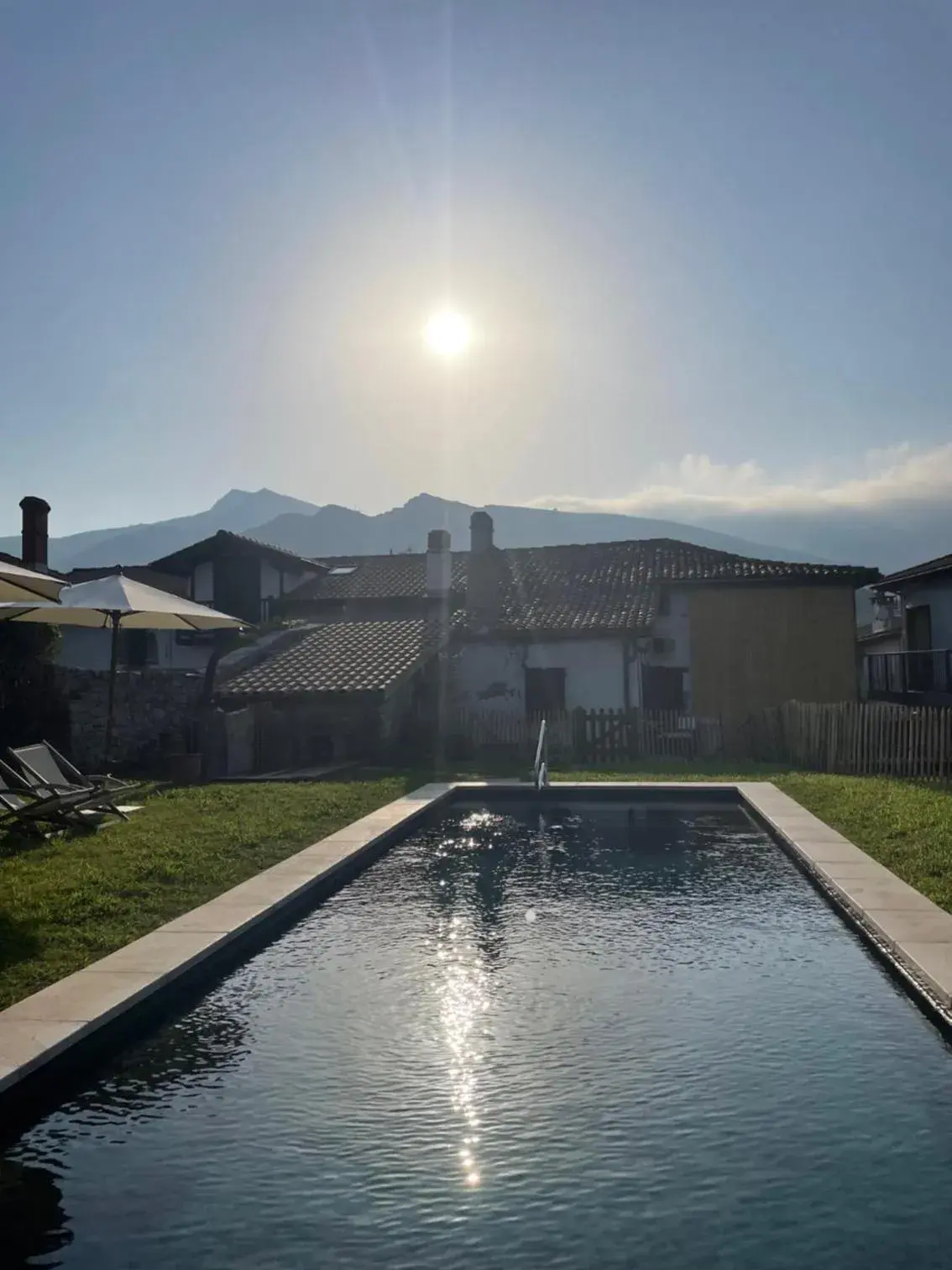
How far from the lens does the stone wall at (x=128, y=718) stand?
70.1ft

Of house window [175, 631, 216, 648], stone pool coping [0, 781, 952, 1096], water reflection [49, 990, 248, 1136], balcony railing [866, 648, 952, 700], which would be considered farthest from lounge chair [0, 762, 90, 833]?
balcony railing [866, 648, 952, 700]

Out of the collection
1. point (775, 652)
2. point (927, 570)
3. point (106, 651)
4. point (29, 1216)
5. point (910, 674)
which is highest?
point (927, 570)

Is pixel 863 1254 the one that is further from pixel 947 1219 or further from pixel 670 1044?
pixel 670 1044

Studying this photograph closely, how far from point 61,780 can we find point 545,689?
17.0 metres

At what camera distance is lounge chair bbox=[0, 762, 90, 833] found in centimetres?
1274

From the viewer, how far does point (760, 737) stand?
80.0ft

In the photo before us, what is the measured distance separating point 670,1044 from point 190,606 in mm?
13059

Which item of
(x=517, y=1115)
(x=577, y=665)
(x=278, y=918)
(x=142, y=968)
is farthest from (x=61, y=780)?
(x=577, y=665)

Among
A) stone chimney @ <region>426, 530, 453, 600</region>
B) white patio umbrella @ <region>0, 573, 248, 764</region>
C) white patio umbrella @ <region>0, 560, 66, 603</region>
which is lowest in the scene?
white patio umbrella @ <region>0, 560, 66, 603</region>

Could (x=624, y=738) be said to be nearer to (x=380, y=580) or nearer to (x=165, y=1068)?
(x=380, y=580)

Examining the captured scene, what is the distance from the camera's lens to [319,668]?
84.1ft

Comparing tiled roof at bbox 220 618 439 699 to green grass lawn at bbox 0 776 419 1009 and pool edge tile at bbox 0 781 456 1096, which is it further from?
pool edge tile at bbox 0 781 456 1096

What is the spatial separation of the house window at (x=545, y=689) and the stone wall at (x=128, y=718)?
31.9 feet

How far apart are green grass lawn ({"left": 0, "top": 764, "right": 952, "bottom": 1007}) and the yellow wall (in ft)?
31.6
